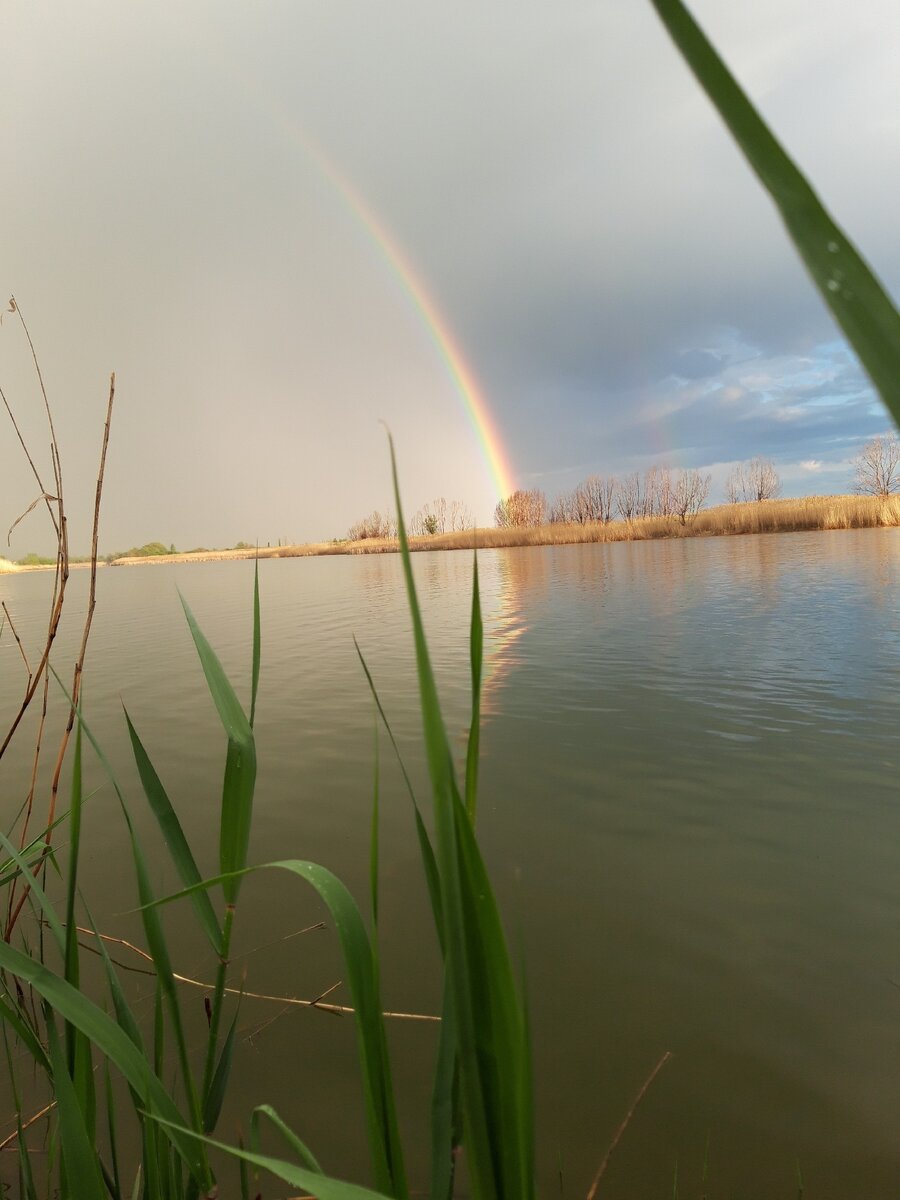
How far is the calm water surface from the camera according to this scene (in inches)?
50.2

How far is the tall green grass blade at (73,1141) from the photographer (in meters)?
0.60

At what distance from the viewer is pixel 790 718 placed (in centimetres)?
350

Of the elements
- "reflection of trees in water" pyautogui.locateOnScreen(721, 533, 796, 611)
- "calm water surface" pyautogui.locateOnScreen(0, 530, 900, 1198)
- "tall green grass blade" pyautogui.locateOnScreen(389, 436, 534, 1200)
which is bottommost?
"calm water surface" pyautogui.locateOnScreen(0, 530, 900, 1198)

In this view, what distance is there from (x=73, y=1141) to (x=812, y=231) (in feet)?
2.96

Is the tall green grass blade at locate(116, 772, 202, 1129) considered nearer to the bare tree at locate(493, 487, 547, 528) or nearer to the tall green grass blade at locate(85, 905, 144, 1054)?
the tall green grass blade at locate(85, 905, 144, 1054)

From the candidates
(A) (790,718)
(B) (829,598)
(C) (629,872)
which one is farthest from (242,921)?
(B) (829,598)

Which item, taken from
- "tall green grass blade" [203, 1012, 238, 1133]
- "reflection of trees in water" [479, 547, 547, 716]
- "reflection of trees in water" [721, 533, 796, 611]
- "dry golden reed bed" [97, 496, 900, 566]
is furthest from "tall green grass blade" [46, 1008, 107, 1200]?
"dry golden reed bed" [97, 496, 900, 566]

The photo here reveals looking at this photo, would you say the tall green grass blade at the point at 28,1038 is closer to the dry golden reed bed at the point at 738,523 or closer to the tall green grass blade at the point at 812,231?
the tall green grass blade at the point at 812,231

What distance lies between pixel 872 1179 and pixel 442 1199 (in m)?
1.16

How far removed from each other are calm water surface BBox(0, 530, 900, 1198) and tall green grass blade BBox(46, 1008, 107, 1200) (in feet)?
2.04

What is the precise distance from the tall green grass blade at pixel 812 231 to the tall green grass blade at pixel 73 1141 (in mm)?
818

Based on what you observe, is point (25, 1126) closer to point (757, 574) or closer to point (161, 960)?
point (161, 960)

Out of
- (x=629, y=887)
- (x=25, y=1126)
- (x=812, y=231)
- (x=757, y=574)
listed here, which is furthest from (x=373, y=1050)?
(x=757, y=574)

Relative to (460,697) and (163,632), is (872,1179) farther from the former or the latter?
(163,632)
